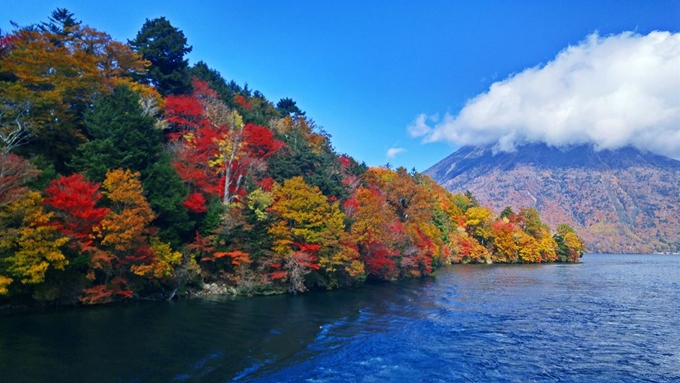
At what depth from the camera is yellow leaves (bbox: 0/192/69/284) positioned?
18.6 m

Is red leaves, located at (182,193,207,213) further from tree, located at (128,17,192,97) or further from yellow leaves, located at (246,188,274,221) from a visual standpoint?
tree, located at (128,17,192,97)

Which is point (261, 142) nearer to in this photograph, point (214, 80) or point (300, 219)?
point (300, 219)

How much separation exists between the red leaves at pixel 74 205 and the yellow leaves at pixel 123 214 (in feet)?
2.09

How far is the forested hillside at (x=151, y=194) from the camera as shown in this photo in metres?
21.2

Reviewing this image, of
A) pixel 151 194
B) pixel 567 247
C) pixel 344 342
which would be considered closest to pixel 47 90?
pixel 151 194

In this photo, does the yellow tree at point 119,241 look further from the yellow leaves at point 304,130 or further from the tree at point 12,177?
the yellow leaves at point 304,130

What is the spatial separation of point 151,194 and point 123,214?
446 centimetres

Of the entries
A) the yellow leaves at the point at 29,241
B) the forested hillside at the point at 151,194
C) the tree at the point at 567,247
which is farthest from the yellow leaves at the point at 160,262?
the tree at the point at 567,247

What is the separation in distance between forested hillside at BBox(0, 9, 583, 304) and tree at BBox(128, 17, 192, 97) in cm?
16

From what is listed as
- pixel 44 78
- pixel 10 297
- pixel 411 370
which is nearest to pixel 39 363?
pixel 10 297

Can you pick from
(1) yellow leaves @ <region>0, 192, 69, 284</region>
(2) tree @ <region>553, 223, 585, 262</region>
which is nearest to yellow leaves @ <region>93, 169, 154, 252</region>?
(1) yellow leaves @ <region>0, 192, 69, 284</region>

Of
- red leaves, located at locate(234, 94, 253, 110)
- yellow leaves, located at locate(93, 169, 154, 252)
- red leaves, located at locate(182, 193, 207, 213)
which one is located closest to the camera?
yellow leaves, located at locate(93, 169, 154, 252)

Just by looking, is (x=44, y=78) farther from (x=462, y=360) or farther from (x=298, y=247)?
(x=462, y=360)

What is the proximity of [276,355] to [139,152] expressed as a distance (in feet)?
59.6
